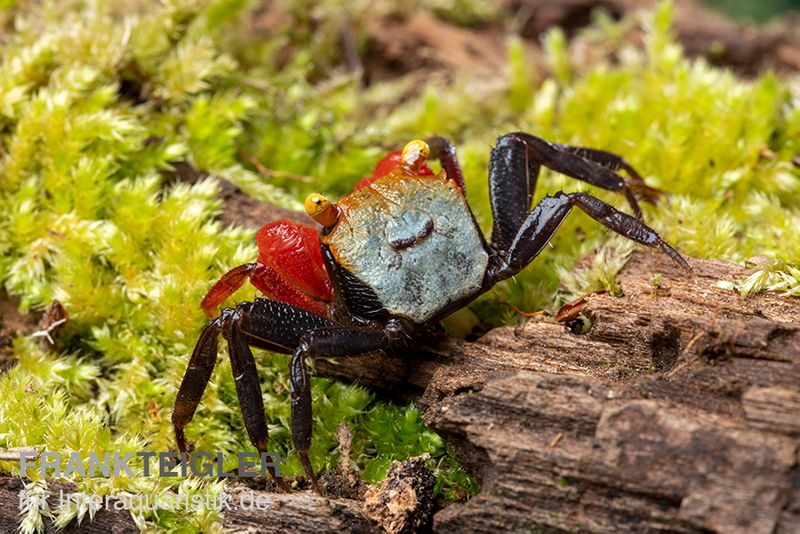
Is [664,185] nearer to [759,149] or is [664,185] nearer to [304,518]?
[759,149]

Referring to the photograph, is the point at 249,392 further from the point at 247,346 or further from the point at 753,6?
the point at 753,6

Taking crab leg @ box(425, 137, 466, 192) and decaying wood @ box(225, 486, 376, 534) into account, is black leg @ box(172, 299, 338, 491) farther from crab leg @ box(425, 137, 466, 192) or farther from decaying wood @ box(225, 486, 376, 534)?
crab leg @ box(425, 137, 466, 192)

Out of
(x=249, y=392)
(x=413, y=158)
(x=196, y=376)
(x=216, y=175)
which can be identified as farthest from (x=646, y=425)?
(x=216, y=175)

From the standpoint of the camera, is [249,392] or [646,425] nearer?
[646,425]

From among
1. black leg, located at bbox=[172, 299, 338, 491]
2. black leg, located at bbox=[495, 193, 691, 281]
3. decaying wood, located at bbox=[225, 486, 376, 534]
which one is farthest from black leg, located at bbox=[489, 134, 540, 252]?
decaying wood, located at bbox=[225, 486, 376, 534]

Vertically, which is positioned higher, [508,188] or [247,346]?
[508,188]

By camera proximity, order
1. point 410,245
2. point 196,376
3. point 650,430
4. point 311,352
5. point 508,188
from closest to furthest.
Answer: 1. point 650,430
2. point 311,352
3. point 196,376
4. point 410,245
5. point 508,188
